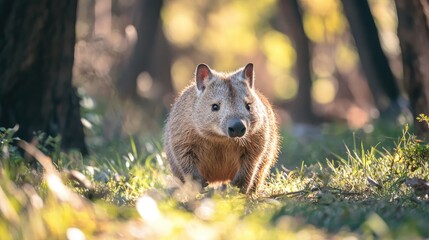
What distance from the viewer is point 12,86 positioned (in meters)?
11.2

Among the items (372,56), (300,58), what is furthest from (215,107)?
(300,58)

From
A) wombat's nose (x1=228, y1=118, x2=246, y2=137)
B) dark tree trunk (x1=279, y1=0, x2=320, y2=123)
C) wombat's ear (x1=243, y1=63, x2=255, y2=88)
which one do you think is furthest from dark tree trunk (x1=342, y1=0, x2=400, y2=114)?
wombat's nose (x1=228, y1=118, x2=246, y2=137)

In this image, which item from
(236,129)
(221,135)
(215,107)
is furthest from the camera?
(215,107)

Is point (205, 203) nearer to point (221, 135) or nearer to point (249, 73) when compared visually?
point (221, 135)

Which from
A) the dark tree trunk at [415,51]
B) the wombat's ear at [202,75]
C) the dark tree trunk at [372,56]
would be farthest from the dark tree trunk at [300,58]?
the wombat's ear at [202,75]

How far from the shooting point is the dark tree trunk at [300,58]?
2272 cm

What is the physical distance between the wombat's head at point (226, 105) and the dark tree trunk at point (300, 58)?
13287 mm

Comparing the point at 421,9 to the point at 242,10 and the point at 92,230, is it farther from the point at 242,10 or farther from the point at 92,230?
the point at 242,10

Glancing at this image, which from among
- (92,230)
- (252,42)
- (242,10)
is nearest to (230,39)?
(252,42)

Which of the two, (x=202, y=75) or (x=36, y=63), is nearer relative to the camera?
(x=202, y=75)

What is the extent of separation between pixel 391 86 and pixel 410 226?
12.8 m

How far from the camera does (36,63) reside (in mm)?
11406

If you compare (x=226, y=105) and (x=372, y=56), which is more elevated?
(x=226, y=105)

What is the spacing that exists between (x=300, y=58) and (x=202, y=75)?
1388cm
